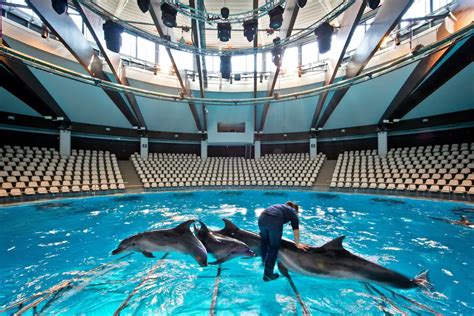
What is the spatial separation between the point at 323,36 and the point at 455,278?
357 inches

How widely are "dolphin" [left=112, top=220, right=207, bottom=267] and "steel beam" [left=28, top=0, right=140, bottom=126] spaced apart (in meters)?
9.32

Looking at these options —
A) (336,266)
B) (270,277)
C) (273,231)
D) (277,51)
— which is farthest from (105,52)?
(336,266)

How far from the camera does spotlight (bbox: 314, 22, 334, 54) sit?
8617mm

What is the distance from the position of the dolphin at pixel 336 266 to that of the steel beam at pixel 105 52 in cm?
1032

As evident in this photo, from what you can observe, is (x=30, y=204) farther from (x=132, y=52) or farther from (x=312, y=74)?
(x=312, y=74)

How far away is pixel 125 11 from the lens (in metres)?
15.3

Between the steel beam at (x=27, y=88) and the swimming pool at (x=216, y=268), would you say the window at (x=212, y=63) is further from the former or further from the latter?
the swimming pool at (x=216, y=268)

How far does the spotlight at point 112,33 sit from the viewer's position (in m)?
8.15

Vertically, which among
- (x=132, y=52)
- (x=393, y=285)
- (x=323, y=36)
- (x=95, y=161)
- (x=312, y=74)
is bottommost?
(x=393, y=285)

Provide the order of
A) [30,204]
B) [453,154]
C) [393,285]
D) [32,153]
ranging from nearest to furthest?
[393,285] < [30,204] < [453,154] < [32,153]

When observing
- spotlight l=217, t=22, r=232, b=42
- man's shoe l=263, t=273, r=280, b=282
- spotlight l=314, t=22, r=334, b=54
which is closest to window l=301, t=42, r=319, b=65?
spotlight l=314, t=22, r=334, b=54

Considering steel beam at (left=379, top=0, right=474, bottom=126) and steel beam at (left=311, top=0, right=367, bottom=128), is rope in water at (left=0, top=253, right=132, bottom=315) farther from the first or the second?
steel beam at (left=379, top=0, right=474, bottom=126)

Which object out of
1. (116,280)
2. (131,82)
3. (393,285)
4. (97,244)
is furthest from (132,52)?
(393,285)

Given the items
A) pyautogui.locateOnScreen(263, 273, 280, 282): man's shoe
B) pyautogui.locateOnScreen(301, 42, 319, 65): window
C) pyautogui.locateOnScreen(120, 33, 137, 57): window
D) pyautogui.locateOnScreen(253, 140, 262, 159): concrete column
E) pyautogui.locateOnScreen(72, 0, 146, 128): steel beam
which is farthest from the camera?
pyautogui.locateOnScreen(253, 140, 262, 159): concrete column
